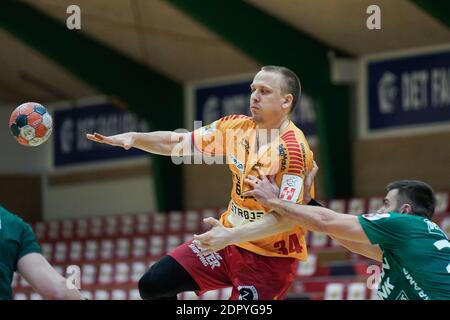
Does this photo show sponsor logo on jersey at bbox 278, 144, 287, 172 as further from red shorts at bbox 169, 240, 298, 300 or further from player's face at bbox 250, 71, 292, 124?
red shorts at bbox 169, 240, 298, 300

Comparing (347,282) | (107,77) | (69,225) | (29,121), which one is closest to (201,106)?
(107,77)

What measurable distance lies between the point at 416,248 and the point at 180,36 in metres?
14.2

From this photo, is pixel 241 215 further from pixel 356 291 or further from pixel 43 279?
pixel 356 291

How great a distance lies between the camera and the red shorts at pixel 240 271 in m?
7.38

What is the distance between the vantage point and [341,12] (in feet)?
56.5

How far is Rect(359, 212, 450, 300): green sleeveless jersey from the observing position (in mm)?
6348

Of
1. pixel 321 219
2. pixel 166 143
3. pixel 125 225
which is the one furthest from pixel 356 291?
pixel 125 225

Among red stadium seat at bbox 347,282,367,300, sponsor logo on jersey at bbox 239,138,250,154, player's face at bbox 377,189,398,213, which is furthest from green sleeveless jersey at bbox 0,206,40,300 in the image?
red stadium seat at bbox 347,282,367,300

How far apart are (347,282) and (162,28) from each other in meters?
6.96

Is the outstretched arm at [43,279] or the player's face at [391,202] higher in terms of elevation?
the player's face at [391,202]

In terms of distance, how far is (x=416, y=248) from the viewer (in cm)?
635

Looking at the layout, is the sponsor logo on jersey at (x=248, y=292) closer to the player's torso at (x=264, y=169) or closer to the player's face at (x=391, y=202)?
the player's torso at (x=264, y=169)

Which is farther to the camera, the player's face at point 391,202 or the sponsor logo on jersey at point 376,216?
the player's face at point 391,202

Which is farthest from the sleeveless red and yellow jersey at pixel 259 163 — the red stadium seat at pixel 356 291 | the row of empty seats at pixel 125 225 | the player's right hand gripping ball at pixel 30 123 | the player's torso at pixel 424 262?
the row of empty seats at pixel 125 225
